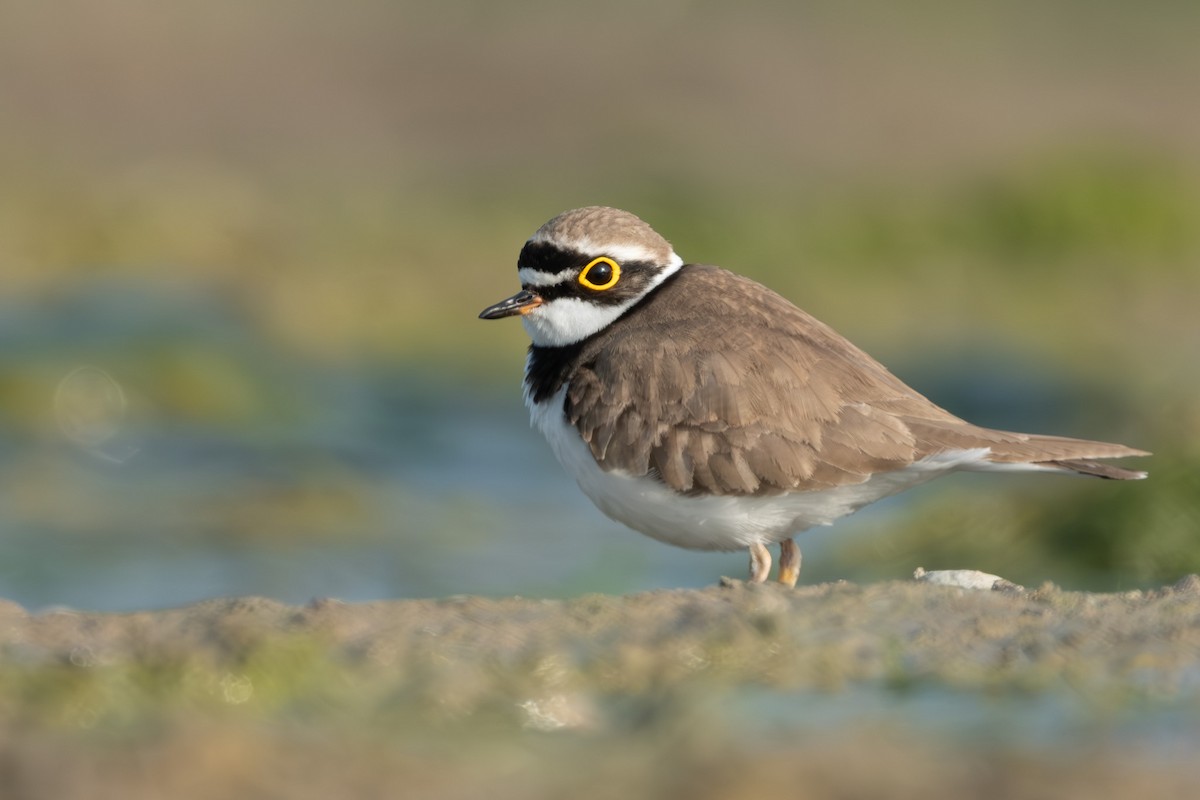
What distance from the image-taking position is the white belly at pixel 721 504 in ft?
19.5

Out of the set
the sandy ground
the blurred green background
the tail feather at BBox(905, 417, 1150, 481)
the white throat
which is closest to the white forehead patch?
the white throat

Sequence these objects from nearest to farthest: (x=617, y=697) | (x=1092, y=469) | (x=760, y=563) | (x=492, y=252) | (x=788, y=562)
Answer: (x=617, y=697) < (x=1092, y=469) < (x=760, y=563) < (x=788, y=562) < (x=492, y=252)

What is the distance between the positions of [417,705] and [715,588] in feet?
4.54

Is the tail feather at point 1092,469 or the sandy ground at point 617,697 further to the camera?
the tail feather at point 1092,469

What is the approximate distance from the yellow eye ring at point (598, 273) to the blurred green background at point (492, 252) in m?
2.44

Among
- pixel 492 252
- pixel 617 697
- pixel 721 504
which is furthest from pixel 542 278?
pixel 492 252

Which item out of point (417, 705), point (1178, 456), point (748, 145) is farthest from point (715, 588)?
point (748, 145)

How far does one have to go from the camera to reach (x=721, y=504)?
5.93 meters

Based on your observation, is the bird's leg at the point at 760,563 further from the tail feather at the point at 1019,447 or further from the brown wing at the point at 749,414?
the tail feather at the point at 1019,447

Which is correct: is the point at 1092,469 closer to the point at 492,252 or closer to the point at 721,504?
the point at 721,504

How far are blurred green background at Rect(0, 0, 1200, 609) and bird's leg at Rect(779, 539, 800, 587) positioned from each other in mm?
2448

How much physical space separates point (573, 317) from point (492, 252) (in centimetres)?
935

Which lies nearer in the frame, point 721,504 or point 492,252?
point 721,504

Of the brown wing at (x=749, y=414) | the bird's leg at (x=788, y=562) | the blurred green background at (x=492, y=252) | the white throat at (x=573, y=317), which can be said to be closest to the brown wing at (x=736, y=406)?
the brown wing at (x=749, y=414)
